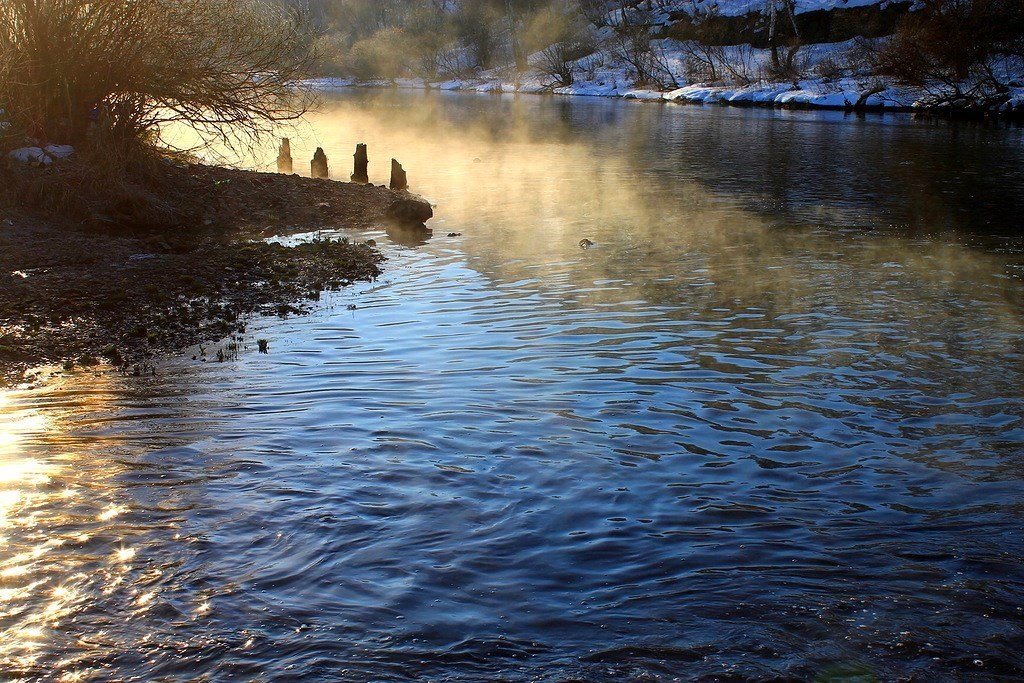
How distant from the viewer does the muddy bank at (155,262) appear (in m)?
11.5

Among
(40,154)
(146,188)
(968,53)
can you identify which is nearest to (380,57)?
(968,53)

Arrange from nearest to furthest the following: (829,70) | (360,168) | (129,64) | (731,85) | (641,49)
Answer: (129,64) < (360,168) < (829,70) < (731,85) < (641,49)

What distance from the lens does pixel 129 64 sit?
61.0 feet

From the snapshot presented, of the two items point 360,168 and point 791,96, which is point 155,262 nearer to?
point 360,168

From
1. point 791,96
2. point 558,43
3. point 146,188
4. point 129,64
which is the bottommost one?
point 146,188

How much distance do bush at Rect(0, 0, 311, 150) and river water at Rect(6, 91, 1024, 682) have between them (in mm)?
6564

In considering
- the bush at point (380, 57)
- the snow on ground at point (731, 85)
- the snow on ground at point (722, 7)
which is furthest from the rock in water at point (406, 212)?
the bush at point (380, 57)

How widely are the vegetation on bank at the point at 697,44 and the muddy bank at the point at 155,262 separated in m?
3.83

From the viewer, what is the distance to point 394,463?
26.2 feet

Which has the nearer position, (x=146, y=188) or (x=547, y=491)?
(x=547, y=491)

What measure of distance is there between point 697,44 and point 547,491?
9573 centimetres

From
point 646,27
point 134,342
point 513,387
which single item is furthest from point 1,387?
point 646,27

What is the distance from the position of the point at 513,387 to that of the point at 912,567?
4630mm

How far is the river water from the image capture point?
5426mm
